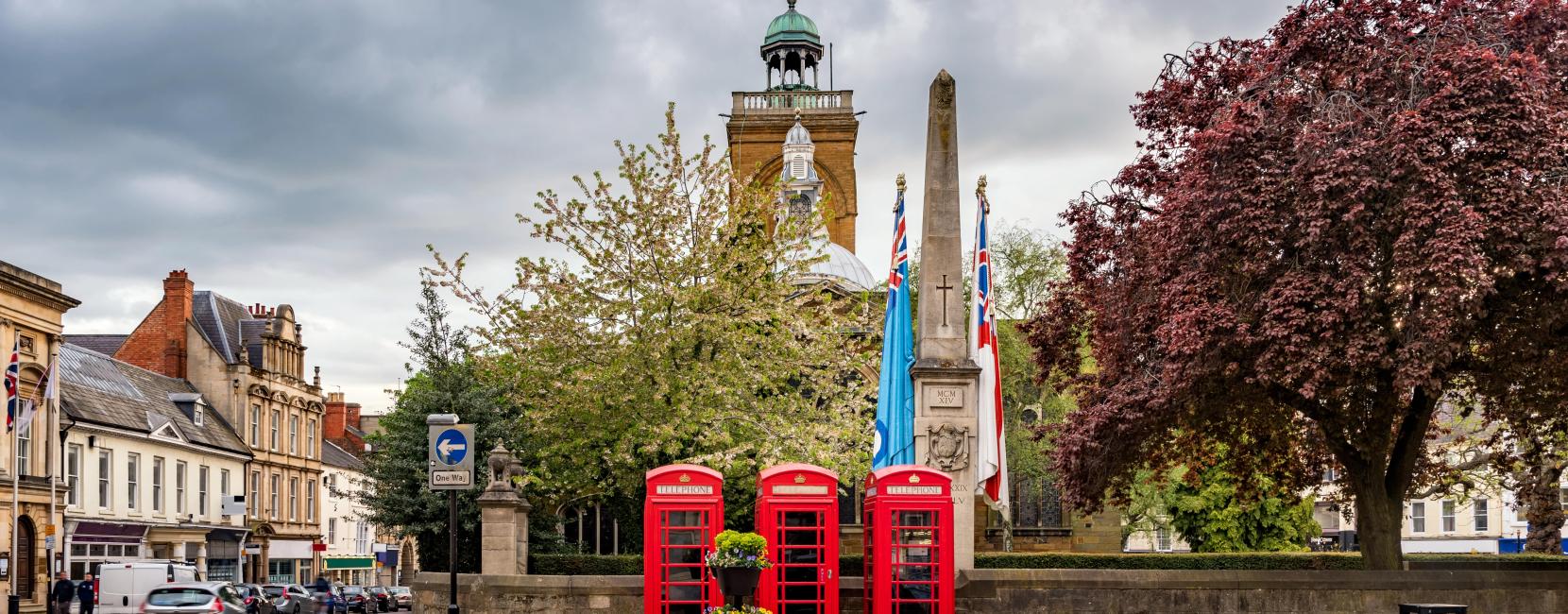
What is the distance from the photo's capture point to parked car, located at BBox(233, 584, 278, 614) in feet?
107

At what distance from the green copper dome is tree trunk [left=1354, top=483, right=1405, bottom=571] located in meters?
45.0

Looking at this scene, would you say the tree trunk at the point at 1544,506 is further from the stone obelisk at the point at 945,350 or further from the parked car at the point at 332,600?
the parked car at the point at 332,600

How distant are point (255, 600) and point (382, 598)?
631 inches

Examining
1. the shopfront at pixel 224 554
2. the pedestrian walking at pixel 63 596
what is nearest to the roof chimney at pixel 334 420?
the shopfront at pixel 224 554

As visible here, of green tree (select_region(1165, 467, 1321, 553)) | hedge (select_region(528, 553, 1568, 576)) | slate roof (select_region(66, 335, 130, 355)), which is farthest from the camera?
slate roof (select_region(66, 335, 130, 355))

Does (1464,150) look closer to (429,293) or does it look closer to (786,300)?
(786,300)

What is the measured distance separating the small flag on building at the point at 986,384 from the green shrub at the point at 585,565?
6831mm

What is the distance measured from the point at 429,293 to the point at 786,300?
935cm

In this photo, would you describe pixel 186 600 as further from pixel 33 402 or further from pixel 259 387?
pixel 259 387

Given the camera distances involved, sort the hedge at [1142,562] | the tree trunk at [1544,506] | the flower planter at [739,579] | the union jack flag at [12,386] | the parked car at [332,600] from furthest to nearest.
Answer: the parked car at [332,600] < the union jack flag at [12,386] < the tree trunk at [1544,506] < the hedge at [1142,562] < the flower planter at [739,579]

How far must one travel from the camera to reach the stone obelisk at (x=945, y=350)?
20.0 meters

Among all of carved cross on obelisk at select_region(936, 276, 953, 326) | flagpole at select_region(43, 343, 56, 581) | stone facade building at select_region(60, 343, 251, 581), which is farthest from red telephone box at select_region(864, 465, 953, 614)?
stone facade building at select_region(60, 343, 251, 581)

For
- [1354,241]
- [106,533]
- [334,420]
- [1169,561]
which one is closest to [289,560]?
[106,533]

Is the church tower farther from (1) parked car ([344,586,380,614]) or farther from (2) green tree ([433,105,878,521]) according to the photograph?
(2) green tree ([433,105,878,521])
